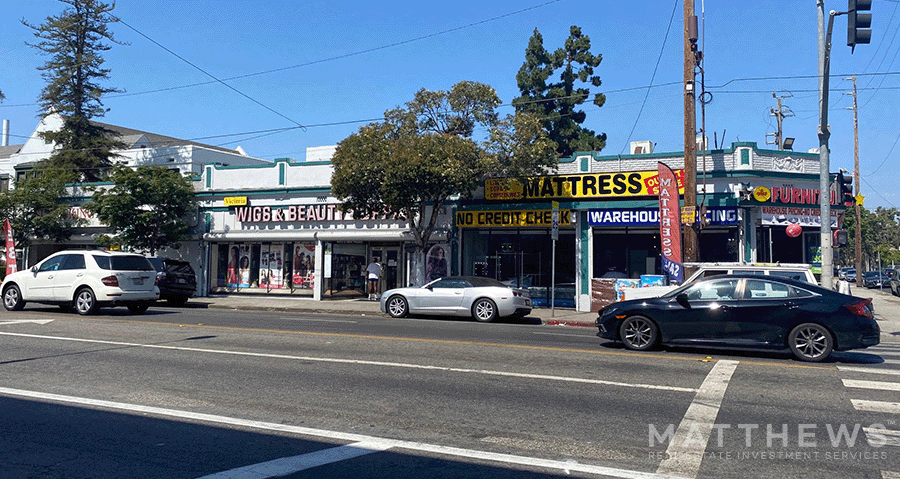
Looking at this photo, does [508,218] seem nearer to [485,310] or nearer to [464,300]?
[464,300]

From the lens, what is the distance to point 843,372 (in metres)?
9.79

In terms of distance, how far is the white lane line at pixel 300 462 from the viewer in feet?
16.8

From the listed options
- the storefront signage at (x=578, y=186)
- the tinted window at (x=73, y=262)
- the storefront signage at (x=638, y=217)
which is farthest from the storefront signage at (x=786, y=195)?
the tinted window at (x=73, y=262)

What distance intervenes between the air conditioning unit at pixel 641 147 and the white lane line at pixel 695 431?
16.3 metres

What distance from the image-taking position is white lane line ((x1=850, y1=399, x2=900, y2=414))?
24.3 feet

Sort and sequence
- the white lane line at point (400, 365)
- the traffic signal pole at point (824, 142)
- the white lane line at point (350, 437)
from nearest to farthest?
the white lane line at point (350, 437) < the white lane line at point (400, 365) < the traffic signal pole at point (824, 142)

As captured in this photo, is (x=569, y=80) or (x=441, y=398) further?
(x=569, y=80)

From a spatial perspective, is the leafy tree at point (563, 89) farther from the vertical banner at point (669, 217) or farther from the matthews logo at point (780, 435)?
the matthews logo at point (780, 435)

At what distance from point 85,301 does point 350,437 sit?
14.5m

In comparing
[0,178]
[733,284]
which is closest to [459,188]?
[733,284]

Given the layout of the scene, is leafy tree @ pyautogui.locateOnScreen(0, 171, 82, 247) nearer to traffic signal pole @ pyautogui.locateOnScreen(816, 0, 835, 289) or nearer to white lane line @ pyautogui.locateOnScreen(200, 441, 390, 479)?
traffic signal pole @ pyautogui.locateOnScreen(816, 0, 835, 289)

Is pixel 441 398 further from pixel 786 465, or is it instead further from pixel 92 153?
pixel 92 153

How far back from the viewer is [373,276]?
2616cm

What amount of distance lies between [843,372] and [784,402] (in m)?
2.71
